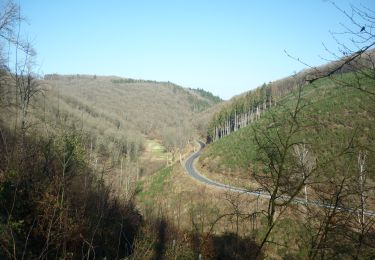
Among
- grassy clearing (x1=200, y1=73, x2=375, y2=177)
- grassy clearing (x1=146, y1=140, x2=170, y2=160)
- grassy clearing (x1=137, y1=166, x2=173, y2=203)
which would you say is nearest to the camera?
grassy clearing (x1=200, y1=73, x2=375, y2=177)

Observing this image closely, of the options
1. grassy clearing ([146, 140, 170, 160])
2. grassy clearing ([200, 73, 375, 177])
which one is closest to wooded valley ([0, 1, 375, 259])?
grassy clearing ([200, 73, 375, 177])

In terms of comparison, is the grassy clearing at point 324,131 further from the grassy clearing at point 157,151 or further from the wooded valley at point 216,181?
the grassy clearing at point 157,151

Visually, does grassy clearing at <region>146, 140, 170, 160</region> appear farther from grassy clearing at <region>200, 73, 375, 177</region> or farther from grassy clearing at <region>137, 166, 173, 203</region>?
grassy clearing at <region>200, 73, 375, 177</region>

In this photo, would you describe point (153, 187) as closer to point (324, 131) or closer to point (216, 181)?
point (216, 181)

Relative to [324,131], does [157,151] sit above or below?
below

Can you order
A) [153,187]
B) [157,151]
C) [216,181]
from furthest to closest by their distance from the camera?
[157,151]
[153,187]
[216,181]

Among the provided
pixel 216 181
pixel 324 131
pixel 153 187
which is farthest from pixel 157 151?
pixel 324 131

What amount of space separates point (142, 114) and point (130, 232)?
573ft

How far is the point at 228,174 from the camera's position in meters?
40.5

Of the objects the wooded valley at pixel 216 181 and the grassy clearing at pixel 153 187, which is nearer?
the wooded valley at pixel 216 181

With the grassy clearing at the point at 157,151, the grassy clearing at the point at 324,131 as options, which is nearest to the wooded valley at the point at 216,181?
the grassy clearing at the point at 324,131

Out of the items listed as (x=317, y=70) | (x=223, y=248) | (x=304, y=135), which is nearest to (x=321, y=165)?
(x=317, y=70)

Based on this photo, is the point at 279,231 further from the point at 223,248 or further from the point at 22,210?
the point at 22,210

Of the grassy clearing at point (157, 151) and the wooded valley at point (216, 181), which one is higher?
the wooded valley at point (216, 181)
